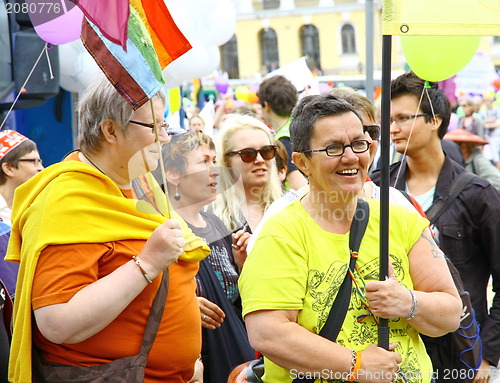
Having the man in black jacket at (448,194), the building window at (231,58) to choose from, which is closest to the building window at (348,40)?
the building window at (231,58)

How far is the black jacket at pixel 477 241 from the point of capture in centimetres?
338

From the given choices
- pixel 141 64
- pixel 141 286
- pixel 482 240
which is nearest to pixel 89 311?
pixel 141 286

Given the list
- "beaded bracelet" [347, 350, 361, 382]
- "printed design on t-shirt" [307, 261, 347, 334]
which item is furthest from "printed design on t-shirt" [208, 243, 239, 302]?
"beaded bracelet" [347, 350, 361, 382]

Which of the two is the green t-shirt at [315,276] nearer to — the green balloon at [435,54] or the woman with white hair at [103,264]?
the woman with white hair at [103,264]

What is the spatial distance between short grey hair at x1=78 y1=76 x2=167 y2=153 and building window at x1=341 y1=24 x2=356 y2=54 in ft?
158

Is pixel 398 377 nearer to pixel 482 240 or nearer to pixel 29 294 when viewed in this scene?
pixel 29 294

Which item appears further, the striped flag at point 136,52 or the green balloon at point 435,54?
the green balloon at point 435,54

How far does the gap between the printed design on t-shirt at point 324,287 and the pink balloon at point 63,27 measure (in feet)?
8.97

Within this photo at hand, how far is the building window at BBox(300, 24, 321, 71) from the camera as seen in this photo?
50.0 meters

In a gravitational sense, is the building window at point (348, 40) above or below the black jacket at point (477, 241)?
below

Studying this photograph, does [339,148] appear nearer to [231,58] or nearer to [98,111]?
[98,111]

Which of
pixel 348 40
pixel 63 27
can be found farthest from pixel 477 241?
pixel 348 40

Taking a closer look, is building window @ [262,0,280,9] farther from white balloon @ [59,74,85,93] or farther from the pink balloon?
the pink balloon

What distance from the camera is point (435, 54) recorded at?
4074 millimetres
